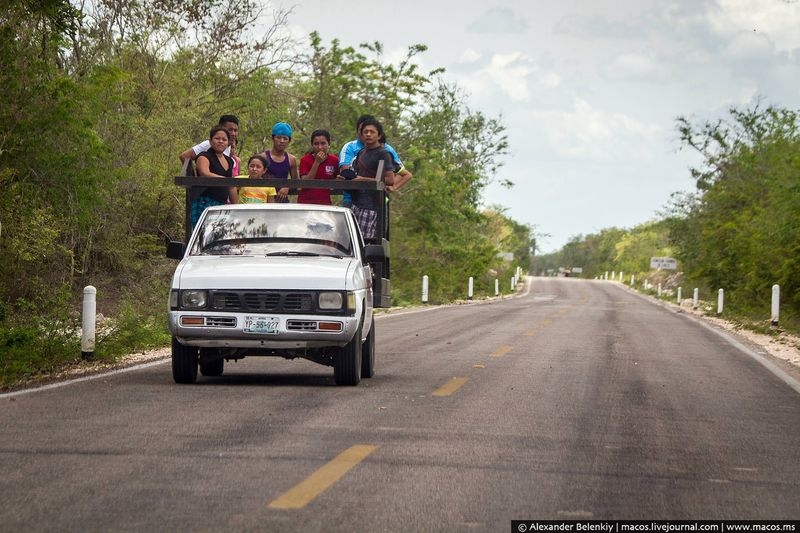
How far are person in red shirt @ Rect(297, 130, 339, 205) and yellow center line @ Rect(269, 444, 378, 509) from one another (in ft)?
20.2

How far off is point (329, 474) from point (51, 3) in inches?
486

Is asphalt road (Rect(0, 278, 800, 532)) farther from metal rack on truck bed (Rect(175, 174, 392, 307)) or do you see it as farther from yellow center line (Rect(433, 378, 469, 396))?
metal rack on truck bed (Rect(175, 174, 392, 307))

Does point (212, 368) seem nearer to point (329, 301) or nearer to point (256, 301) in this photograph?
point (256, 301)

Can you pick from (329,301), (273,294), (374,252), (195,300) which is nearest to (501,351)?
(374,252)

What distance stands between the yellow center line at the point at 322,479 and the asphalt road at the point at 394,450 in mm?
18

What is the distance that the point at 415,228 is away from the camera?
153 feet

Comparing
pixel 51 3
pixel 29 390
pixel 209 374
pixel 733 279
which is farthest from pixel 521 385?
pixel 733 279

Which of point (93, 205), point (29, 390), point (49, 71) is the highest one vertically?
point (49, 71)

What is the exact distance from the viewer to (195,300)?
1141 centimetres

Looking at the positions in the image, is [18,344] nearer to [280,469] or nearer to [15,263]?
[15,263]

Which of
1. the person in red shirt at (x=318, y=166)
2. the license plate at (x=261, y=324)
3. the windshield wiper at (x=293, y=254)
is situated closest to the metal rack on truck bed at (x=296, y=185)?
the person in red shirt at (x=318, y=166)

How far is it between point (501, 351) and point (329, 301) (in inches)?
244

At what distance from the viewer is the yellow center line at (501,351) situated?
16.5 metres

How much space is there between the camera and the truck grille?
1139 cm
